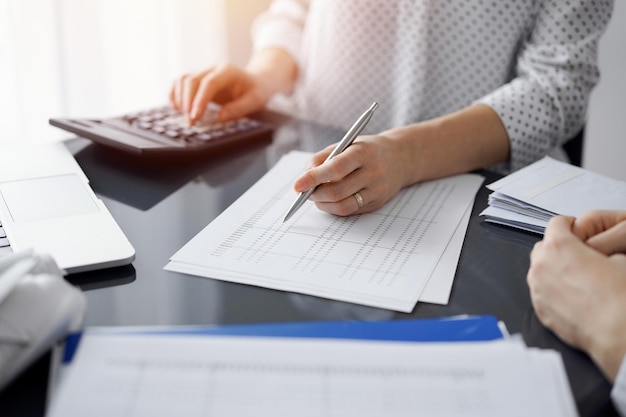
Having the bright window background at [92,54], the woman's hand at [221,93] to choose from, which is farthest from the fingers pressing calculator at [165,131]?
the bright window background at [92,54]

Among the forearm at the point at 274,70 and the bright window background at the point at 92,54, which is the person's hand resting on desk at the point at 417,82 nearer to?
the forearm at the point at 274,70

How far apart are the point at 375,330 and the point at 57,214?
39 cm

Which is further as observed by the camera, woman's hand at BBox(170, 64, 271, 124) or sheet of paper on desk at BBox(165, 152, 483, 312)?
woman's hand at BBox(170, 64, 271, 124)

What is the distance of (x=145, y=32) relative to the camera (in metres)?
1.79

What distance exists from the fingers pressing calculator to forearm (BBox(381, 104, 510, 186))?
0.82 feet

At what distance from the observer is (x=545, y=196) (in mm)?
770

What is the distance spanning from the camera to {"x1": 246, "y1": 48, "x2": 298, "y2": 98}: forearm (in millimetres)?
1219

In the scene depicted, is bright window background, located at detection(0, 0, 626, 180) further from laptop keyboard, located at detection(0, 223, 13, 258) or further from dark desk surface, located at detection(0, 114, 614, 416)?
laptop keyboard, located at detection(0, 223, 13, 258)

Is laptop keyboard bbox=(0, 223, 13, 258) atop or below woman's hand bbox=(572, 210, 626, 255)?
below

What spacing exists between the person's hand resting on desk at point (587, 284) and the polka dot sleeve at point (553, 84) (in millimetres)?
387

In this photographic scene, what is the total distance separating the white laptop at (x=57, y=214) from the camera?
0.64 meters

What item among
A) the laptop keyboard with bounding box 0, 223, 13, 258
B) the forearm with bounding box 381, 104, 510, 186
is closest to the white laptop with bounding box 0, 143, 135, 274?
the laptop keyboard with bounding box 0, 223, 13, 258

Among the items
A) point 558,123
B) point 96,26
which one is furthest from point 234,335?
point 96,26

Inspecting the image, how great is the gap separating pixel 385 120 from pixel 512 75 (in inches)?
9.8
